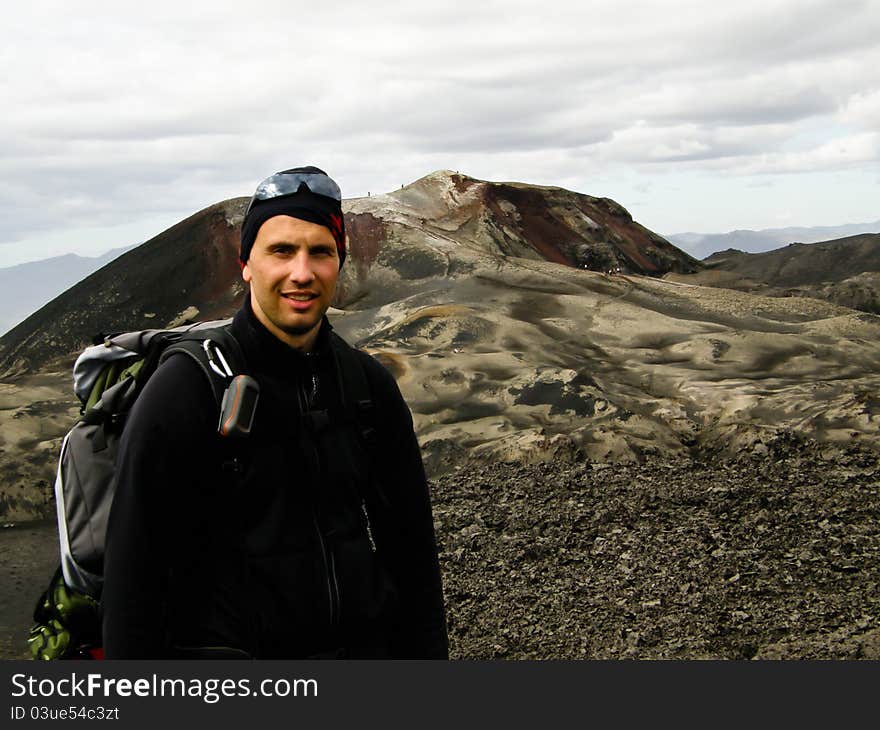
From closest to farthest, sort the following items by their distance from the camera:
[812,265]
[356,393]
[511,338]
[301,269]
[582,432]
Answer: [301,269] < [356,393] < [582,432] < [511,338] < [812,265]

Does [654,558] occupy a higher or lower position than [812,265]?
lower

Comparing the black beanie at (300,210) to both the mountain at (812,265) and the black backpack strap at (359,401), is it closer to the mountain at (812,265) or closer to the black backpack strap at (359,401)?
the black backpack strap at (359,401)

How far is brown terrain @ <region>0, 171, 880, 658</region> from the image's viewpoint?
7027 mm

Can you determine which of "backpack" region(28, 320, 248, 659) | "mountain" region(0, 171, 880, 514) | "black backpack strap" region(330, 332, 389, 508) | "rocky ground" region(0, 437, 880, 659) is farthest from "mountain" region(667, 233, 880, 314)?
"backpack" region(28, 320, 248, 659)

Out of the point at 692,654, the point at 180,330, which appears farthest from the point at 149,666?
the point at 692,654

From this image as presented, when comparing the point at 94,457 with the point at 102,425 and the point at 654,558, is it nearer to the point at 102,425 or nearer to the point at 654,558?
the point at 102,425

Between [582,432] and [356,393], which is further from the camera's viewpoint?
[582,432]

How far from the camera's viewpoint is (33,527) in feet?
32.9

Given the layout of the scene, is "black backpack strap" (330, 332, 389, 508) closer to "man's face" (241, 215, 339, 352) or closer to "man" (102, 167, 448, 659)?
"man" (102, 167, 448, 659)

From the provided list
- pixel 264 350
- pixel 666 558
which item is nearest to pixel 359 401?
pixel 264 350

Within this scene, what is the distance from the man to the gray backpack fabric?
0.22 ft

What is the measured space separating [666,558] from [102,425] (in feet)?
19.0

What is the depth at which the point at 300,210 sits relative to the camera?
2805mm

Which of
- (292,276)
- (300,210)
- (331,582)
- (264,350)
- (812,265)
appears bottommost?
(331,582)
